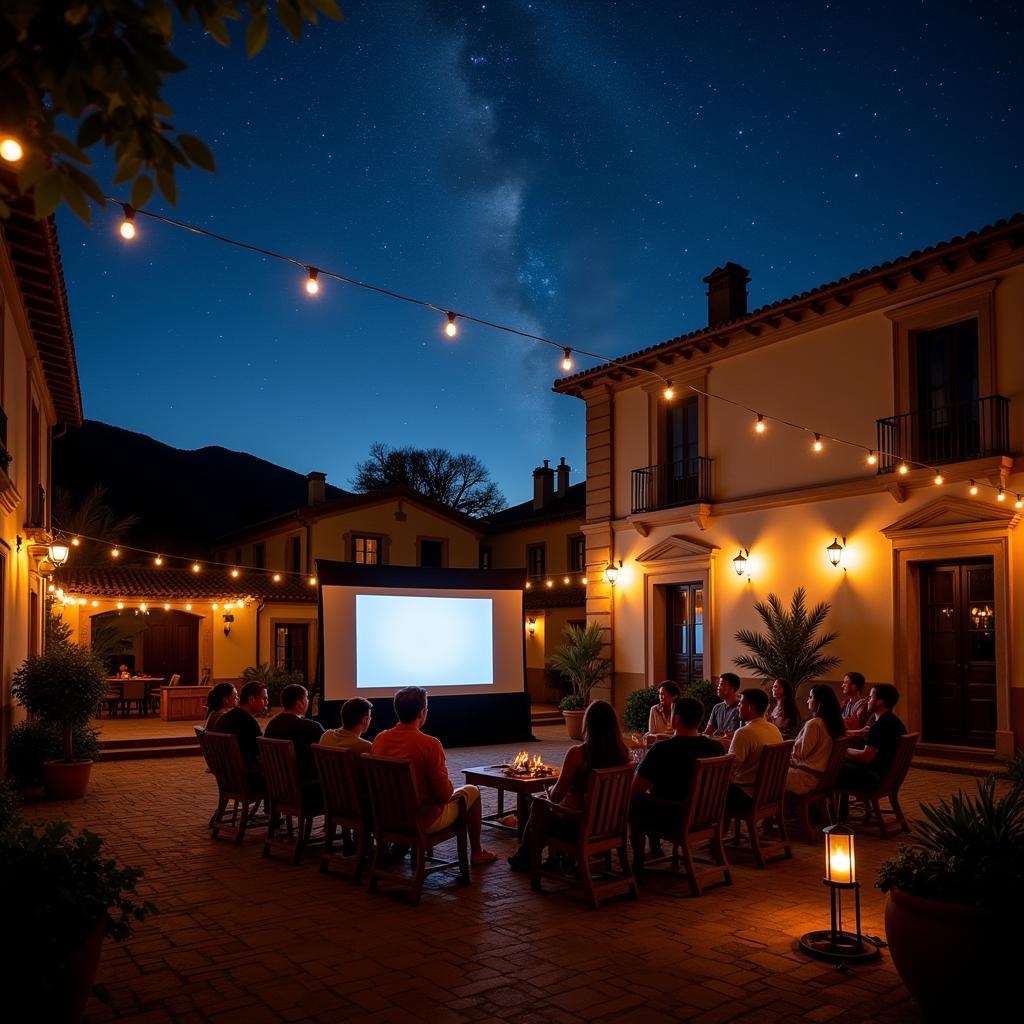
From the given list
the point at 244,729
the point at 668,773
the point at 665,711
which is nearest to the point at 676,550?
the point at 665,711

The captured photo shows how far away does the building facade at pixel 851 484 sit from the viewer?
1093 cm

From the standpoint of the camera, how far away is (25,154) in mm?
2180

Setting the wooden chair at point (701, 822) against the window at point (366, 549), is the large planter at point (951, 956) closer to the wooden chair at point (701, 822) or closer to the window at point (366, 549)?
the wooden chair at point (701, 822)

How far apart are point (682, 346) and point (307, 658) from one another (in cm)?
1357

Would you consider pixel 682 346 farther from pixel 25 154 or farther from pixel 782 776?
pixel 25 154

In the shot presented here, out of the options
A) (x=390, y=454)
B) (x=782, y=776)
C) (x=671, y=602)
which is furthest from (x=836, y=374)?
(x=390, y=454)

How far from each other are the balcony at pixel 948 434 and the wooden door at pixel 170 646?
663 inches

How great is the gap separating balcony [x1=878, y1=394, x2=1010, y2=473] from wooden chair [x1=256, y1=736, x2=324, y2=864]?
857cm

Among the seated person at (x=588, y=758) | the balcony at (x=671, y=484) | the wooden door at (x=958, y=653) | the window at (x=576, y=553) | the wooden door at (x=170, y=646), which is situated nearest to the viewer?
the seated person at (x=588, y=758)

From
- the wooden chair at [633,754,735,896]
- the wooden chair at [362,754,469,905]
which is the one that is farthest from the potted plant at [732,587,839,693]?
the wooden chair at [362,754,469,905]

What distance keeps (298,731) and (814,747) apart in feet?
12.6

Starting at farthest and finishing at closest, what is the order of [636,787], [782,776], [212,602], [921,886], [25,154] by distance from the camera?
[212,602] → [782,776] → [636,787] → [921,886] → [25,154]

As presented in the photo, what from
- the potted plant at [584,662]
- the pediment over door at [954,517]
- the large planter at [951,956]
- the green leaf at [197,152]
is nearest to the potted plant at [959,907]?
the large planter at [951,956]

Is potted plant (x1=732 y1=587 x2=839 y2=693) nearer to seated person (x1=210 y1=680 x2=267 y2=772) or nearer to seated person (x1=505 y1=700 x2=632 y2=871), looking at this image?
seated person (x1=505 y1=700 x2=632 y2=871)
